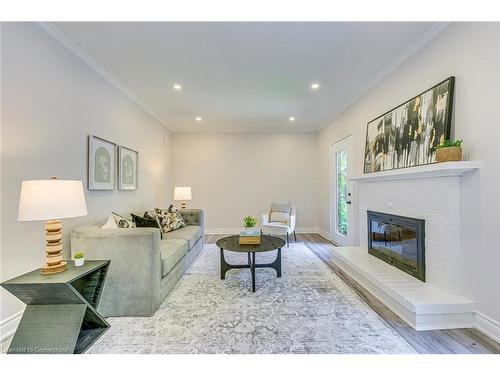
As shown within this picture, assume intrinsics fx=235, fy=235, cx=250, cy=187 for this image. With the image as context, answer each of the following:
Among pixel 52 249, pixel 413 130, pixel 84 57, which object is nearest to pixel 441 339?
pixel 413 130

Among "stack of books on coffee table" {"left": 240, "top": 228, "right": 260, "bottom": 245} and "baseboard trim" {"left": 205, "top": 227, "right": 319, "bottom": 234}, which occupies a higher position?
"stack of books on coffee table" {"left": 240, "top": 228, "right": 260, "bottom": 245}

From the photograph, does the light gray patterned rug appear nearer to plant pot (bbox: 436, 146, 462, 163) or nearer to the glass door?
plant pot (bbox: 436, 146, 462, 163)

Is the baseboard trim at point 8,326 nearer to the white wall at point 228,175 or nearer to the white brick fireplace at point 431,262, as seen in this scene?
the white brick fireplace at point 431,262

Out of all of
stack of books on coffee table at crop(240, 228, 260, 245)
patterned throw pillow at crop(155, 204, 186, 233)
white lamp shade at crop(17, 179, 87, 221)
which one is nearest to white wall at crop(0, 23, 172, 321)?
white lamp shade at crop(17, 179, 87, 221)

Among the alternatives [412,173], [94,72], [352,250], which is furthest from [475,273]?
[94,72]

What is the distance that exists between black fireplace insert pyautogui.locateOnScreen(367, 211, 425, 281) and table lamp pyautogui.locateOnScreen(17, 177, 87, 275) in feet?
10.1

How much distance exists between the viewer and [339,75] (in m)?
3.15

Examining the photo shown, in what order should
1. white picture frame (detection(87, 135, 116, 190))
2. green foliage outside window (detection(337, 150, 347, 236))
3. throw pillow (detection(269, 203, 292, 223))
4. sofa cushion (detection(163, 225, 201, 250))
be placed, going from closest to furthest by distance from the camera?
white picture frame (detection(87, 135, 116, 190)) < sofa cushion (detection(163, 225, 201, 250)) < green foliage outside window (detection(337, 150, 347, 236)) < throw pillow (detection(269, 203, 292, 223))

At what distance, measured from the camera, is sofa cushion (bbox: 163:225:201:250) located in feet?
11.0

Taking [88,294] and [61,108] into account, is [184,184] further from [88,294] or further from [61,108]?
[88,294]

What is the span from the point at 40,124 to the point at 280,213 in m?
4.22

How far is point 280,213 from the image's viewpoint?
5.25 metres

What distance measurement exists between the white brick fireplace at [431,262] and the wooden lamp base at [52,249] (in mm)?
2780

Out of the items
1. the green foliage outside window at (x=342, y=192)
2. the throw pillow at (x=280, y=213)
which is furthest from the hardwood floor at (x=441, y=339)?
the throw pillow at (x=280, y=213)
